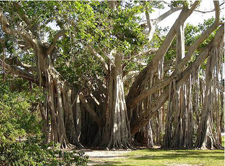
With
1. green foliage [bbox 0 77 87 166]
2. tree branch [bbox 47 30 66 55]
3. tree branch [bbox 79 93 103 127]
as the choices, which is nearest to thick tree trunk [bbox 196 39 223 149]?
tree branch [bbox 79 93 103 127]

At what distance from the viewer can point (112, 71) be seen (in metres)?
11.4

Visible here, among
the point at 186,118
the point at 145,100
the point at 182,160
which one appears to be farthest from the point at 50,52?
the point at 182,160

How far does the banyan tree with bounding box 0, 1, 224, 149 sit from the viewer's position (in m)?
9.08

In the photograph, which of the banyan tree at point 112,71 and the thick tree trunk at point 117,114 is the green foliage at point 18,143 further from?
the thick tree trunk at point 117,114

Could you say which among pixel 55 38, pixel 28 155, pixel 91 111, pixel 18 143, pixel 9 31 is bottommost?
pixel 28 155

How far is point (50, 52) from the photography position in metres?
10.6

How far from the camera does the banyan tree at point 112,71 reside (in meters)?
9.08

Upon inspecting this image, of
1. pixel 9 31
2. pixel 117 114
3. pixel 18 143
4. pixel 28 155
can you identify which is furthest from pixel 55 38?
pixel 28 155

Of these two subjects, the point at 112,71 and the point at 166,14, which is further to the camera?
the point at 166,14

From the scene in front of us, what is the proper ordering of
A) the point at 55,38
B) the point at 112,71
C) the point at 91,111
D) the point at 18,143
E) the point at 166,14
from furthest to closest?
the point at 91,111 < the point at 166,14 < the point at 112,71 < the point at 55,38 < the point at 18,143

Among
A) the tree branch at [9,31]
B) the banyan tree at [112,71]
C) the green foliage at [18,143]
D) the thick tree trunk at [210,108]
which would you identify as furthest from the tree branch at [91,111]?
the green foliage at [18,143]

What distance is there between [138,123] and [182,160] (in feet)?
14.9

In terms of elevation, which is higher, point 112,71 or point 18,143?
point 112,71

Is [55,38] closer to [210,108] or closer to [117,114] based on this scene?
[117,114]
